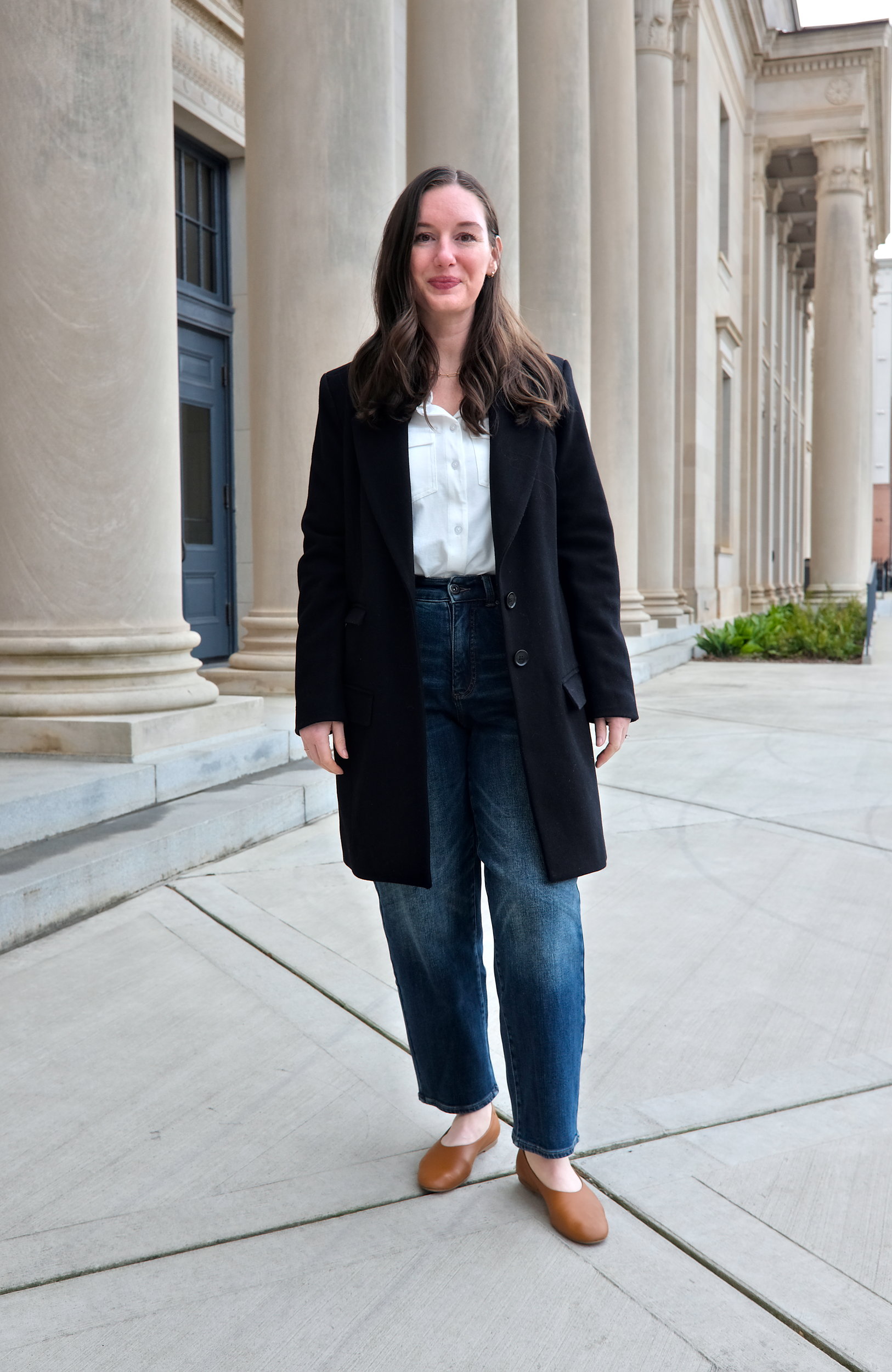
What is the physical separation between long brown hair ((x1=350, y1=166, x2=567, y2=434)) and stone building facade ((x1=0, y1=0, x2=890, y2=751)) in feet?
11.0

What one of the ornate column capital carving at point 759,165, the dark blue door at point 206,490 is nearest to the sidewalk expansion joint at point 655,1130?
the dark blue door at point 206,490

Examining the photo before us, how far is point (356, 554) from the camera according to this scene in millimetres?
2705

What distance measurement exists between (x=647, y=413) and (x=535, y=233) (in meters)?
6.46

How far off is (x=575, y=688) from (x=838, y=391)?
96.9ft

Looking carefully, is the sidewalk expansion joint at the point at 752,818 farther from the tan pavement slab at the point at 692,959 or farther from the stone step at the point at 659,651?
the stone step at the point at 659,651

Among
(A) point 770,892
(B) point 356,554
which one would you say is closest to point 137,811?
(A) point 770,892

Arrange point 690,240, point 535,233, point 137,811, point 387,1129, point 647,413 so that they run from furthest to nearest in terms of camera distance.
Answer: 1. point 690,240
2. point 647,413
3. point 535,233
4. point 137,811
5. point 387,1129

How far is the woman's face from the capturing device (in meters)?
2.64

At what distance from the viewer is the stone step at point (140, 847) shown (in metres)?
4.32

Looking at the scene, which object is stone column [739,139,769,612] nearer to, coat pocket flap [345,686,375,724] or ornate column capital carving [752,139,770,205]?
ornate column capital carving [752,139,770,205]

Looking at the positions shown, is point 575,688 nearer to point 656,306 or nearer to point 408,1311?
point 408,1311

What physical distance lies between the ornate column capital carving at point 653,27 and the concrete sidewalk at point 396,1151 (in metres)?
16.1

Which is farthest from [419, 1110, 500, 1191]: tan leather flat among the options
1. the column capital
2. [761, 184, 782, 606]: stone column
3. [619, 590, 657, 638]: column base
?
the column capital

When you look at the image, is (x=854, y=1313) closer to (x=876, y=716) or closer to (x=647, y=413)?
(x=876, y=716)
